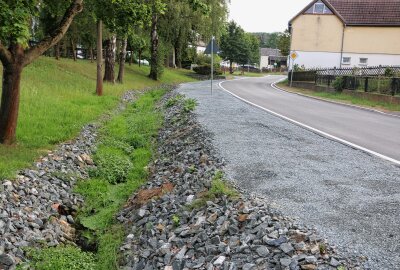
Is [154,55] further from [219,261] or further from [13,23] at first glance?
[219,261]

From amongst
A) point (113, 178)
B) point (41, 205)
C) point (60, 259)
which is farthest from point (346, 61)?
point (60, 259)

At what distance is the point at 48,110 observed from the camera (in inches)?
529

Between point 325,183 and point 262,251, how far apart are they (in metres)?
2.67

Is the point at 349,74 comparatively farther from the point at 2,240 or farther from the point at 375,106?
the point at 2,240

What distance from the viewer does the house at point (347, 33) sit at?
147 ft

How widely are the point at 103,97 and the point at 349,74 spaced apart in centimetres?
1663

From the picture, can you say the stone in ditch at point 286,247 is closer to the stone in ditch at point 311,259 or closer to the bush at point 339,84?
the stone in ditch at point 311,259

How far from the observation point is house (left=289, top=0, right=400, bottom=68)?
4472 cm

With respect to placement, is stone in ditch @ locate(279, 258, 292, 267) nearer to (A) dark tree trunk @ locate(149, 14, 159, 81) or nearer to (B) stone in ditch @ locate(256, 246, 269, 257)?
(B) stone in ditch @ locate(256, 246, 269, 257)

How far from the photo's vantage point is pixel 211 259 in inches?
196

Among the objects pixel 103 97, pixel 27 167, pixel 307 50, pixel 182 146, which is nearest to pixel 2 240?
pixel 27 167

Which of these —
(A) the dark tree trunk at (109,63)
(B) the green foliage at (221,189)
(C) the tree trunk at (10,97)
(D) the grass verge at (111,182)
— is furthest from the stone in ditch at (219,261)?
(A) the dark tree trunk at (109,63)

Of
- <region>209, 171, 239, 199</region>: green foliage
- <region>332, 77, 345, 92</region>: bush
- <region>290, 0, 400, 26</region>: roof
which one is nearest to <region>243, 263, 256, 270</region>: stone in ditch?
<region>209, 171, 239, 199</region>: green foliage

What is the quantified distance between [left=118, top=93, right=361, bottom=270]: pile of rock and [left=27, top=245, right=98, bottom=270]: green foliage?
20.2 inches
